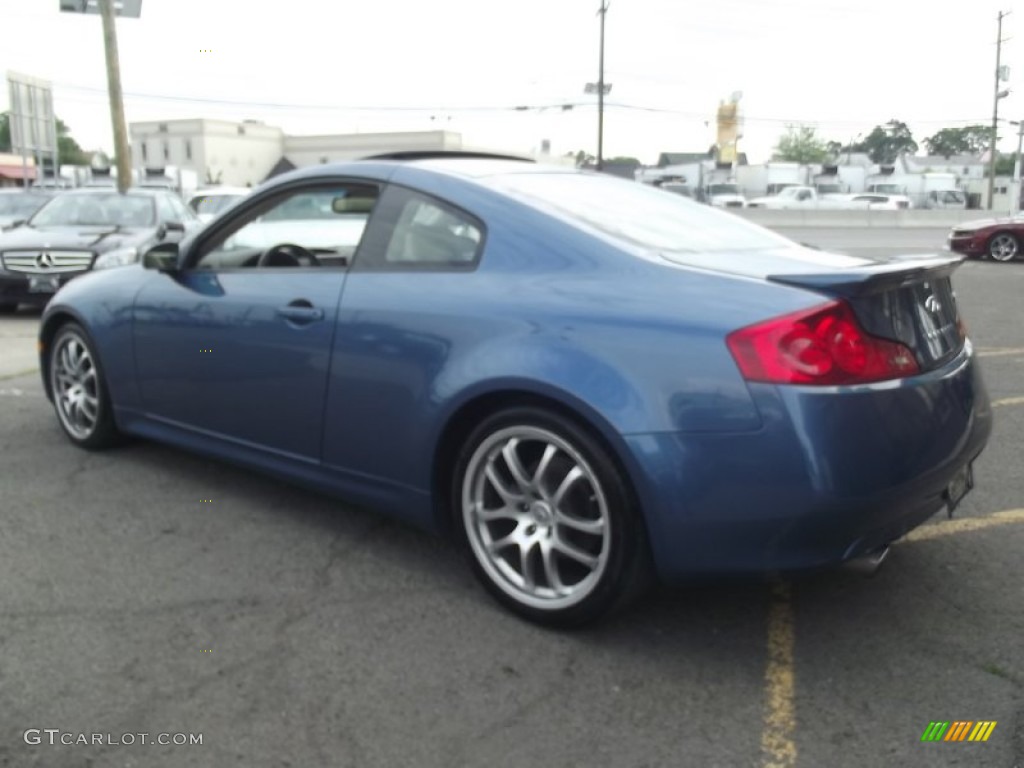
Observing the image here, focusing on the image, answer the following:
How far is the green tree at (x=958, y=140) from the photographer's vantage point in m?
133

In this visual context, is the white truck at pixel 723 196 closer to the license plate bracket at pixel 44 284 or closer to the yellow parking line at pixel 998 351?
the yellow parking line at pixel 998 351

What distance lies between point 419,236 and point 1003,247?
723 inches

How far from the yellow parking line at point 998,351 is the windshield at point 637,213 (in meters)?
4.66

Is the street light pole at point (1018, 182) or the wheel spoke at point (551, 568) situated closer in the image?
the wheel spoke at point (551, 568)

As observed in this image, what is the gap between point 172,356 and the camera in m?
4.32

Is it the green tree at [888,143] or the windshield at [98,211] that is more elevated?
the green tree at [888,143]

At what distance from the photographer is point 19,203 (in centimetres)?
1614

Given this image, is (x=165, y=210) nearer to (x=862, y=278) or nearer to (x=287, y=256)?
(x=287, y=256)

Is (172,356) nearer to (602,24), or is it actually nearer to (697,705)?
(697,705)

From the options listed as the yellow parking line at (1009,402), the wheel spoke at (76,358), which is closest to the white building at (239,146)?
the yellow parking line at (1009,402)

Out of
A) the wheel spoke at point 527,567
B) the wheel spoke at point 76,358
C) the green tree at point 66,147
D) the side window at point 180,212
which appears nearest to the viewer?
the wheel spoke at point 527,567

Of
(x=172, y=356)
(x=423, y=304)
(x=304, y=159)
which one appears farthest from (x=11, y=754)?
(x=304, y=159)

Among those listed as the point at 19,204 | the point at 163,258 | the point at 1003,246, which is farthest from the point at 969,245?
the point at 163,258

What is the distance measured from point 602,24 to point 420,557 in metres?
47.5
